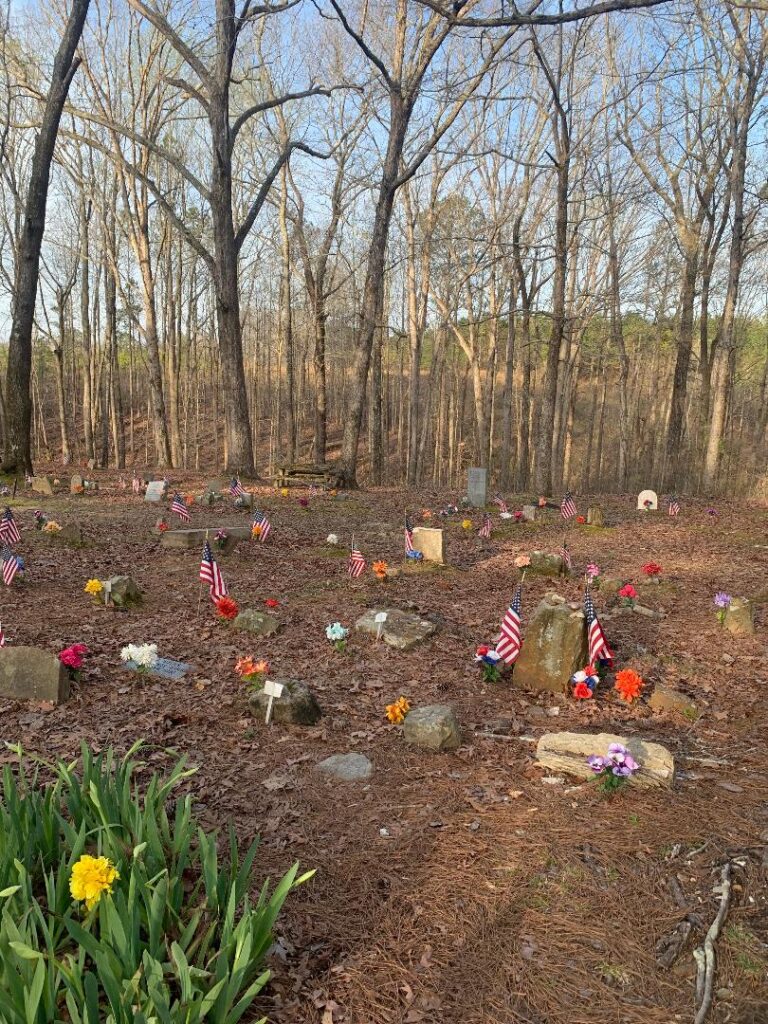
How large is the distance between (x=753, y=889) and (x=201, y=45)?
772 inches

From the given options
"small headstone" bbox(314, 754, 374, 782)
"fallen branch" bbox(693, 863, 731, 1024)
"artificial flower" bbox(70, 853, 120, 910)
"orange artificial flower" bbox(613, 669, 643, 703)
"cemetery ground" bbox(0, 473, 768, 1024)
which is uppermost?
"artificial flower" bbox(70, 853, 120, 910)

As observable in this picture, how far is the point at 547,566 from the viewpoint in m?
8.44

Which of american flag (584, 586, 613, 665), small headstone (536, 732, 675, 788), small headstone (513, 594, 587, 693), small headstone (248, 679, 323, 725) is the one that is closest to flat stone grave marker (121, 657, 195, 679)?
small headstone (248, 679, 323, 725)

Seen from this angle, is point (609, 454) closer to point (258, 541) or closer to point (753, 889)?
point (258, 541)

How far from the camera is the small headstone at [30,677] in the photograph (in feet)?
14.2

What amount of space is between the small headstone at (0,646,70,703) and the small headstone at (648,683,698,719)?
4159 millimetres

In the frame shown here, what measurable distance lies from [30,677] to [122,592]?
2192mm

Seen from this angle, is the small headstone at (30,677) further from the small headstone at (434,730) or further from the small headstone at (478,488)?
the small headstone at (478,488)

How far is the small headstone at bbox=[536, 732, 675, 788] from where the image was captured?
3504 mm

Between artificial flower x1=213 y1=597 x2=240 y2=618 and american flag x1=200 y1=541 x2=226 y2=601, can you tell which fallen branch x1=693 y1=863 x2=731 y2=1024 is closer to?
artificial flower x1=213 y1=597 x2=240 y2=618

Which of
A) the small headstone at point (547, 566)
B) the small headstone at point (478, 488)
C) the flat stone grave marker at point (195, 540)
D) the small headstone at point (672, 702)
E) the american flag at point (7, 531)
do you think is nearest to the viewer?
the small headstone at point (672, 702)

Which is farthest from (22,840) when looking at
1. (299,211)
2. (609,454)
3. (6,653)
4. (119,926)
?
(609,454)

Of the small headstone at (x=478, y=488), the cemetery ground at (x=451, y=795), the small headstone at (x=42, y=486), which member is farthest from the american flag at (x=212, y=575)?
the small headstone at (x=42, y=486)

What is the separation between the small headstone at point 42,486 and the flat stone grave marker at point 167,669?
9324 mm
